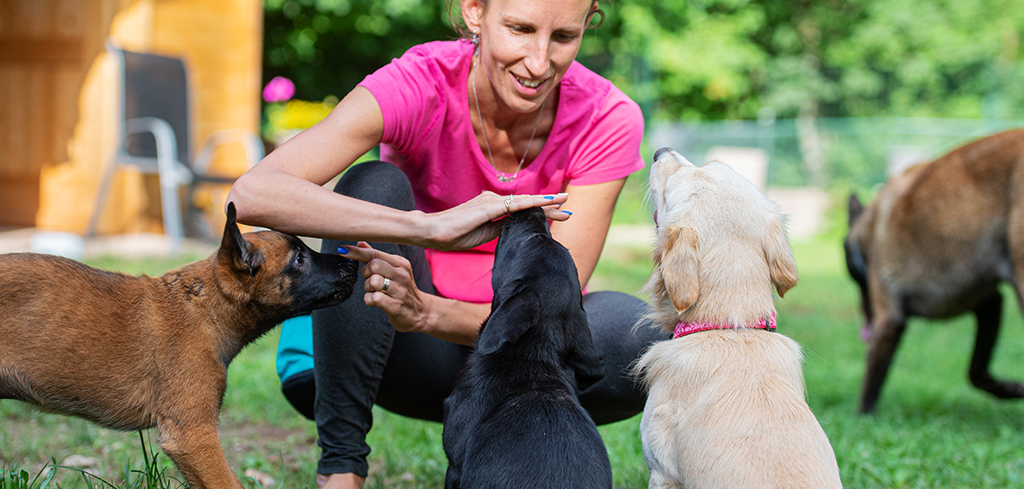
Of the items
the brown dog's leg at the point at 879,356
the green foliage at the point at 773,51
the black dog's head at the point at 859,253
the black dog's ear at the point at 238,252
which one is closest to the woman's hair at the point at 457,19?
the black dog's ear at the point at 238,252

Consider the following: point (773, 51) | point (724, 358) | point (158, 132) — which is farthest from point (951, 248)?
point (773, 51)

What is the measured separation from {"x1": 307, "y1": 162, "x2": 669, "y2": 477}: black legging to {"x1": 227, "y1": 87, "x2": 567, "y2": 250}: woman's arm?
26 cm

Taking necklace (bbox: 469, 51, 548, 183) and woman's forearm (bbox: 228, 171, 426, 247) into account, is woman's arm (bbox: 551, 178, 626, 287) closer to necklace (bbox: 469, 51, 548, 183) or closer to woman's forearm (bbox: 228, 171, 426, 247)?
necklace (bbox: 469, 51, 548, 183)

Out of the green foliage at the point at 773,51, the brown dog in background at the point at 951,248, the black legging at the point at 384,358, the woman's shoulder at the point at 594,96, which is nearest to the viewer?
the black legging at the point at 384,358

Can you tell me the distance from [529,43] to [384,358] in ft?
3.66

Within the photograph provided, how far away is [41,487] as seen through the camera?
2.28 metres

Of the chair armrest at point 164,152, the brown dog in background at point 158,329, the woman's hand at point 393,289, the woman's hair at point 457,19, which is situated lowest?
the chair armrest at point 164,152

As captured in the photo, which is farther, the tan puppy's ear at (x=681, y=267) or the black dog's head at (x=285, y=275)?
the black dog's head at (x=285, y=275)

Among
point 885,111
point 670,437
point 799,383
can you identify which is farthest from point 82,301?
point 885,111

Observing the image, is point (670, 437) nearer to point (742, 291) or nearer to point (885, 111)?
point (742, 291)

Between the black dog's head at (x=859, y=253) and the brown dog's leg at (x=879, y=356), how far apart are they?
16.3 inches

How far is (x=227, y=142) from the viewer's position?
9.78 metres

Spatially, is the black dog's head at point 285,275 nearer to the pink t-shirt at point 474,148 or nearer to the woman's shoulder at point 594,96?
the pink t-shirt at point 474,148

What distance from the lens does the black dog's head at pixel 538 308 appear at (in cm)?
210
